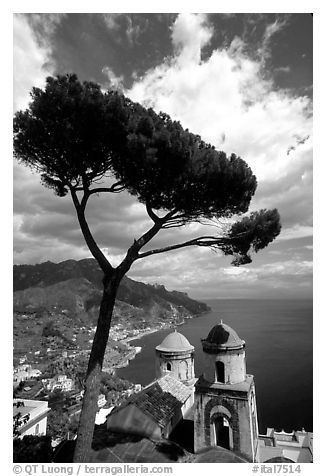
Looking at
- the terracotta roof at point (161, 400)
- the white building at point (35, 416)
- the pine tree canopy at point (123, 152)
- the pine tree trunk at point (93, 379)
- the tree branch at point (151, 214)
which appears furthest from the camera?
the white building at point (35, 416)

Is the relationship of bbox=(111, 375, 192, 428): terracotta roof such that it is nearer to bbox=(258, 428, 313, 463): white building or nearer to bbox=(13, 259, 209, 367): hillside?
bbox=(258, 428, 313, 463): white building

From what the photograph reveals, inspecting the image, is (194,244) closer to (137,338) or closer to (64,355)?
(64,355)

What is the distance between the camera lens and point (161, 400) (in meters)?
9.76

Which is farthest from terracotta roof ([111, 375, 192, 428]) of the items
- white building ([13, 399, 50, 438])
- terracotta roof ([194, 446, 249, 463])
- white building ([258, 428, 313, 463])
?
white building ([13, 399, 50, 438])

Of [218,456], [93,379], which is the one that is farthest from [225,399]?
[93,379]

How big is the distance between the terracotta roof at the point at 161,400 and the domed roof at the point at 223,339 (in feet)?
9.54

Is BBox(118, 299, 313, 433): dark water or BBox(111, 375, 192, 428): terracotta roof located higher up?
BBox(111, 375, 192, 428): terracotta roof

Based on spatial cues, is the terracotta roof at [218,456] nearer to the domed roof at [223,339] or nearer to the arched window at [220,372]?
the arched window at [220,372]

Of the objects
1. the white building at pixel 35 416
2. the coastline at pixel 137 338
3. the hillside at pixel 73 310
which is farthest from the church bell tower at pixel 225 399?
the hillside at pixel 73 310

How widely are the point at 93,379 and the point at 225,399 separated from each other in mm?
4188

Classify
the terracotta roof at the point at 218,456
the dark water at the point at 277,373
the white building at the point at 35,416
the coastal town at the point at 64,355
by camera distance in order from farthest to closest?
the dark water at the point at 277,373 < the coastal town at the point at 64,355 < the white building at the point at 35,416 < the terracotta roof at the point at 218,456

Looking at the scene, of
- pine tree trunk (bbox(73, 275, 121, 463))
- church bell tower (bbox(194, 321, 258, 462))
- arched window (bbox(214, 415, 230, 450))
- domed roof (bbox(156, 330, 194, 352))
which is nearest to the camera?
pine tree trunk (bbox(73, 275, 121, 463))

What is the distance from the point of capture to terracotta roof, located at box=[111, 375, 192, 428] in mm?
8859

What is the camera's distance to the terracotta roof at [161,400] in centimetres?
886
